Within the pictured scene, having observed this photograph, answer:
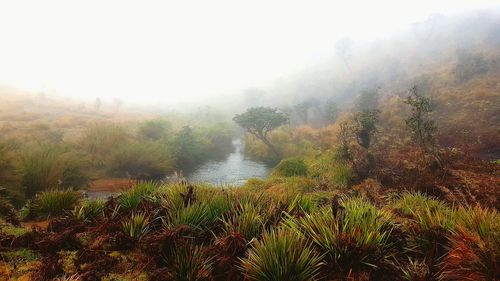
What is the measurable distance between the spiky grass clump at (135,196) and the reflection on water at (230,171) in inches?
664

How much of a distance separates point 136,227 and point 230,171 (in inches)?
1006

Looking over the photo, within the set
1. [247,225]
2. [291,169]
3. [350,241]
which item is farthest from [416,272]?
[291,169]

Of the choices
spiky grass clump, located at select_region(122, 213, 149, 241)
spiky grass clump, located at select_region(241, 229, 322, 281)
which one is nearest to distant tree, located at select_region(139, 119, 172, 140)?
spiky grass clump, located at select_region(122, 213, 149, 241)

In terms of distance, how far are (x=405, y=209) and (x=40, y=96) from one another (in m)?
74.5

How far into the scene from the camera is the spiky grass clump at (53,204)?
9625 millimetres

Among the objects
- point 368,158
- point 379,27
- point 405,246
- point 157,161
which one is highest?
point 379,27

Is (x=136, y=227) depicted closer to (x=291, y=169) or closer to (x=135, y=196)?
(x=135, y=196)

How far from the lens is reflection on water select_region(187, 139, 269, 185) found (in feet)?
94.3

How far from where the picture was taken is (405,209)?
9.35 m

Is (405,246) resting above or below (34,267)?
above

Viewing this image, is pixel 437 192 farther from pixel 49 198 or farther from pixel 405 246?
pixel 49 198

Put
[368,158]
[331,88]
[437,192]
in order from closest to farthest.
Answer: [437,192]
[368,158]
[331,88]

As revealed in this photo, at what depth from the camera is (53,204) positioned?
9.74m

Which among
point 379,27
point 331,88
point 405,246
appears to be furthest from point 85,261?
point 379,27
